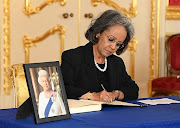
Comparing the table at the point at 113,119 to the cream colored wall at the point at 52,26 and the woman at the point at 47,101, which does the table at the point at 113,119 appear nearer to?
the woman at the point at 47,101

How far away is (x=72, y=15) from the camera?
598cm

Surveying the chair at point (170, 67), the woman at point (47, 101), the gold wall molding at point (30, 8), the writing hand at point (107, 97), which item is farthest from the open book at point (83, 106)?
the gold wall molding at point (30, 8)

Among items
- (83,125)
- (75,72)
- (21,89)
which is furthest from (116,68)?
(83,125)

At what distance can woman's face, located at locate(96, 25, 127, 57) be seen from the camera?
3168 mm

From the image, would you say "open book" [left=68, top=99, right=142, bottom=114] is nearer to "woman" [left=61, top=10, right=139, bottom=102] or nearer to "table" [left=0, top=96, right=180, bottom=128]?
"table" [left=0, top=96, right=180, bottom=128]

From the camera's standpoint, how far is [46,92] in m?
2.21

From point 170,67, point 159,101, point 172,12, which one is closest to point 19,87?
point 159,101

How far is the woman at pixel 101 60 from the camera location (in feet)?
10.4

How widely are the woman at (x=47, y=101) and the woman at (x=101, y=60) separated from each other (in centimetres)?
81

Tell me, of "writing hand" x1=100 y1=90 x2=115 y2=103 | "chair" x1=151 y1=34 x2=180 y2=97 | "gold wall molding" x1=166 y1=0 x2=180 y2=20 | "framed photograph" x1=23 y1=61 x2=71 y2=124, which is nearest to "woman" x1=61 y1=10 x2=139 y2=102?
"writing hand" x1=100 y1=90 x2=115 y2=103

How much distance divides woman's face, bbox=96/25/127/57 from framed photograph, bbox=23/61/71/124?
0.94 meters

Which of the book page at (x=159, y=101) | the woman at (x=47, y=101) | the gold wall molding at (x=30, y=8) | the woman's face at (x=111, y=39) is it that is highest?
the gold wall molding at (x=30, y=8)

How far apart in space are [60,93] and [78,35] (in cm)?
384

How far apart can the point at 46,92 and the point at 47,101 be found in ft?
0.15
